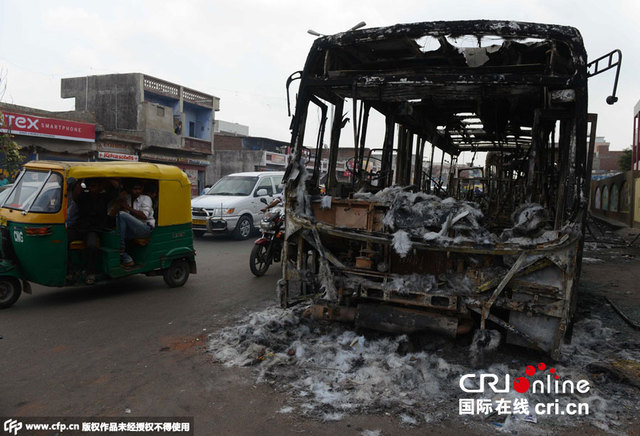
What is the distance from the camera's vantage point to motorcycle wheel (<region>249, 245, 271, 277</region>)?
7633 mm

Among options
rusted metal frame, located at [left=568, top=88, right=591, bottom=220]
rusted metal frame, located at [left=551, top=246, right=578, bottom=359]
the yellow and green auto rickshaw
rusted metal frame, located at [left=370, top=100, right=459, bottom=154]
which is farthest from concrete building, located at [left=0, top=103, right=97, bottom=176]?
rusted metal frame, located at [left=551, top=246, right=578, bottom=359]

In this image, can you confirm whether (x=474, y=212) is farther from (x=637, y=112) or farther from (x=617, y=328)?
(x=637, y=112)

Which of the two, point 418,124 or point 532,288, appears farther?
point 418,124

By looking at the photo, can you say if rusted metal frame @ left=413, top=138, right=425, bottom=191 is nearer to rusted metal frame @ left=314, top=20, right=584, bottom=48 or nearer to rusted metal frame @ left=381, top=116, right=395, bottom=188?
rusted metal frame @ left=381, top=116, right=395, bottom=188

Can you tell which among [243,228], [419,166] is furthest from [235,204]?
[419,166]

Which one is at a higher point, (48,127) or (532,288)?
(48,127)

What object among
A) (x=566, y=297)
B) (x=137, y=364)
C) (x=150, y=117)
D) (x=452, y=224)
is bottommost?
(x=137, y=364)

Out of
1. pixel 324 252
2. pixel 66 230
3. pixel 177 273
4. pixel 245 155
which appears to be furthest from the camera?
pixel 245 155

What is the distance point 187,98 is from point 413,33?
1057 inches

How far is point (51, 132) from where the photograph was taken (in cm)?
1828

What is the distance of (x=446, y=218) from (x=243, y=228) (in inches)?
352

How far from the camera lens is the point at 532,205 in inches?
181

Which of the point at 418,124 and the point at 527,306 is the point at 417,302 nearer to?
the point at 527,306

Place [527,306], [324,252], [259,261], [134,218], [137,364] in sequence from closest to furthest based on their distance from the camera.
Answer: [527,306] → [137,364] → [324,252] → [134,218] → [259,261]
